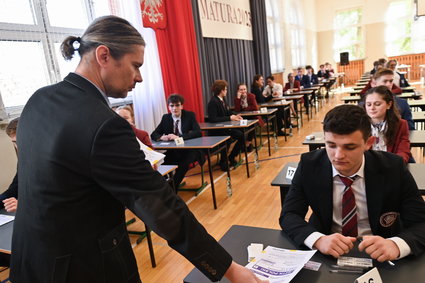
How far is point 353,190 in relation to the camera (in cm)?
139

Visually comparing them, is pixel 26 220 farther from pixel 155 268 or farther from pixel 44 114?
pixel 155 268

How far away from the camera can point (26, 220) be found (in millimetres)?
921

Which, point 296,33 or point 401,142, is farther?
point 296,33

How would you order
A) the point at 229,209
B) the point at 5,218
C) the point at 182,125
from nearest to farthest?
1. the point at 5,218
2. the point at 229,209
3. the point at 182,125

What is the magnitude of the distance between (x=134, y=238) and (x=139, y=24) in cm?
300

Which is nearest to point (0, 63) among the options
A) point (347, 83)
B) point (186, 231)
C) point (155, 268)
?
point (155, 268)

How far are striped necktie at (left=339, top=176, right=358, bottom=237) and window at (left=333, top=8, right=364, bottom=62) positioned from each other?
1780 cm

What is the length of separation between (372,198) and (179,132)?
3330mm

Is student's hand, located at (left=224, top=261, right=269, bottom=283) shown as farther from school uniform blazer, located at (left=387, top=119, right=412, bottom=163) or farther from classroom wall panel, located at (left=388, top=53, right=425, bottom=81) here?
classroom wall panel, located at (left=388, top=53, right=425, bottom=81)

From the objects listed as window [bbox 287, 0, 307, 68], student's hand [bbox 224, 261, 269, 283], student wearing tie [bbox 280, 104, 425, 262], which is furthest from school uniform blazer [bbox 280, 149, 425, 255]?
window [bbox 287, 0, 307, 68]

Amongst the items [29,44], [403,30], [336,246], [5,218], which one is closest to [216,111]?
[29,44]

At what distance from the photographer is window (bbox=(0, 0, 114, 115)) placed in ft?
9.84

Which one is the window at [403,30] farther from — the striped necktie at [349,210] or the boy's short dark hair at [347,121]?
the striped necktie at [349,210]

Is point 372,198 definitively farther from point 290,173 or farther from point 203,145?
point 203,145
